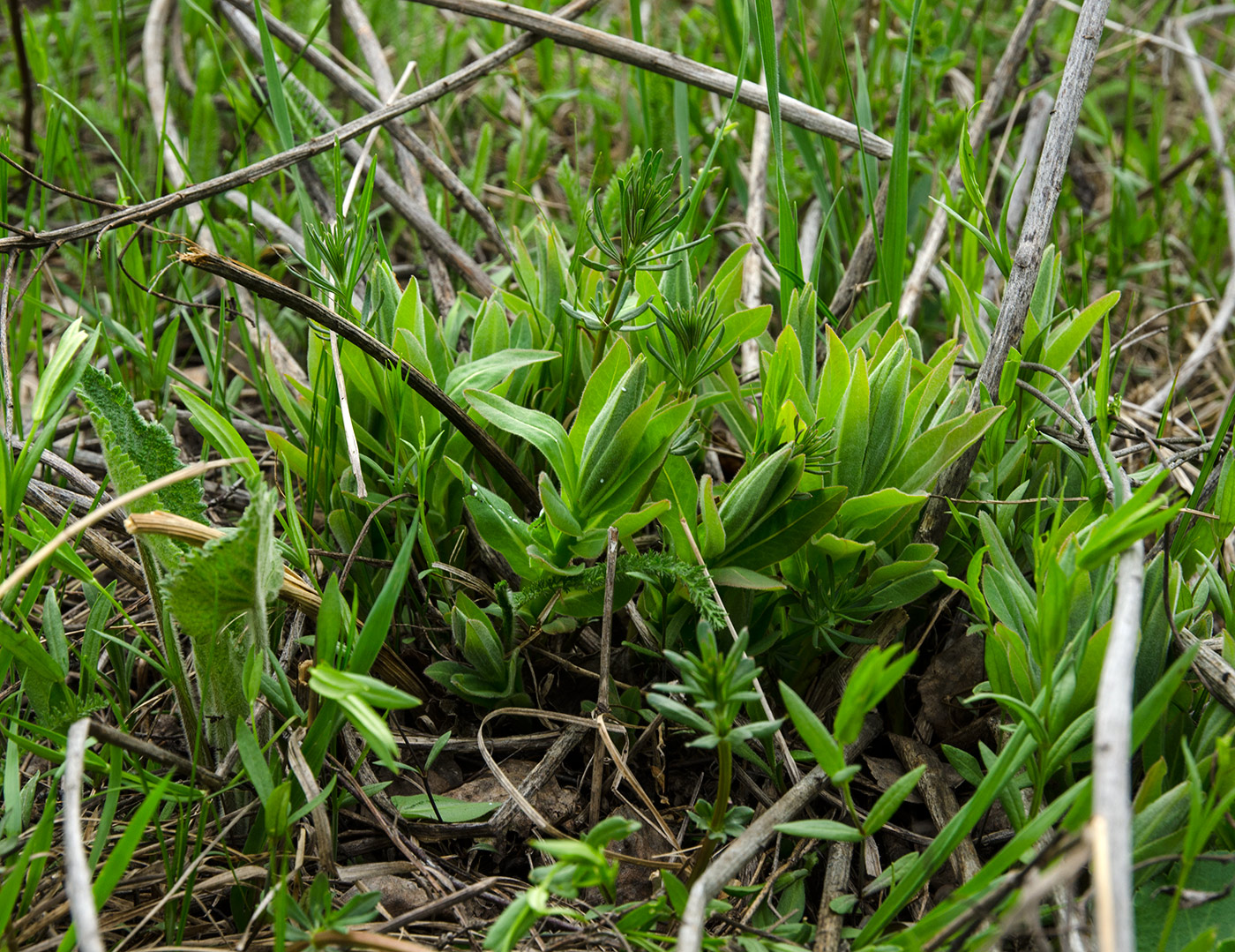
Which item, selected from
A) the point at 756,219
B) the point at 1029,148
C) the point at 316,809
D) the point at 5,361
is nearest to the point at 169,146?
the point at 5,361

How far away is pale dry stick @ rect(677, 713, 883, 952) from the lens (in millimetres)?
1011

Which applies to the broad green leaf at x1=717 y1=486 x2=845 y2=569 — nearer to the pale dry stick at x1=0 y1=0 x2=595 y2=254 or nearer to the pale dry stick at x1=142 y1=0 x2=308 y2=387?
the pale dry stick at x1=0 y1=0 x2=595 y2=254

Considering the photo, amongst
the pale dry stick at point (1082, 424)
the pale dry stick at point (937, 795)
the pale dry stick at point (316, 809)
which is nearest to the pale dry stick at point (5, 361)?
the pale dry stick at point (316, 809)

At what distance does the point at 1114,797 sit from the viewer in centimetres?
83

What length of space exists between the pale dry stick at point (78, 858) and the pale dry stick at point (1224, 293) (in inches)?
83.4

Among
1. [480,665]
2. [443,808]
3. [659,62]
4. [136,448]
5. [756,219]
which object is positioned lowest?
[443,808]

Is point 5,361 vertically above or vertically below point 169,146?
below

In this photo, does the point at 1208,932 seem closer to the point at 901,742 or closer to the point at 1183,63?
the point at 901,742

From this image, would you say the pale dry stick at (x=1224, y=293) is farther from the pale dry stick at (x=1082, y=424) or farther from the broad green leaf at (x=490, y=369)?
the broad green leaf at (x=490, y=369)

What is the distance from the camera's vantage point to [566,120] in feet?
11.5

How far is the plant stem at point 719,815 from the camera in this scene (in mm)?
1150

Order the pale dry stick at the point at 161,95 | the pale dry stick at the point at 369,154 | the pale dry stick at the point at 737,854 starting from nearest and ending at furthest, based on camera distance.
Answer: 1. the pale dry stick at the point at 737,854
2. the pale dry stick at the point at 369,154
3. the pale dry stick at the point at 161,95

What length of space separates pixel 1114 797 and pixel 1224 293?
99.9 inches

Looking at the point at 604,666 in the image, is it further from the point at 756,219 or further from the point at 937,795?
the point at 756,219
